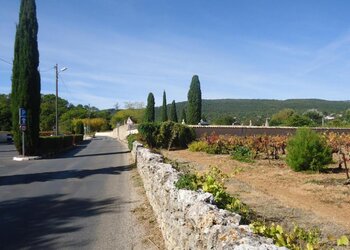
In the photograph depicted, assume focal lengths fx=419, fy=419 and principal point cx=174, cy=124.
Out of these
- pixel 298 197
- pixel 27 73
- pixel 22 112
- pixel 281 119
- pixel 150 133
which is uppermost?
pixel 27 73

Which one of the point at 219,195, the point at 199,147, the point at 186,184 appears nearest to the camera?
the point at 219,195

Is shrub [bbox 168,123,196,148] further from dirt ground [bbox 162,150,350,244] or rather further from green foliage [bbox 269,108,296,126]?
green foliage [bbox 269,108,296,126]

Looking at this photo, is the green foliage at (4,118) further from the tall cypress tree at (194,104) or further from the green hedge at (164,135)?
the green hedge at (164,135)

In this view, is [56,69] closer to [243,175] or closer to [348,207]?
[243,175]

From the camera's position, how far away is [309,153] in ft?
46.9

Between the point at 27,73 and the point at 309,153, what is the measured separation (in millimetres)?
18468

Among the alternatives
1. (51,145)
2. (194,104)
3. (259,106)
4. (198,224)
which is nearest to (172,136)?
(51,145)

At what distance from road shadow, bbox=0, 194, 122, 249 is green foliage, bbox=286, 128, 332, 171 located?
703cm

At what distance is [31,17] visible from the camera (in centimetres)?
2616

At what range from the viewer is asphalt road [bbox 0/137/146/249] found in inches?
266

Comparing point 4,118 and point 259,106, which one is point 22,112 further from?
point 259,106

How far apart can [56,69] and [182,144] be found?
60.8 ft

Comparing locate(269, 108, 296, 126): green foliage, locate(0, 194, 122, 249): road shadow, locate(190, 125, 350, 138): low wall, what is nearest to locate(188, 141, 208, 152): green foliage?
locate(190, 125, 350, 138): low wall

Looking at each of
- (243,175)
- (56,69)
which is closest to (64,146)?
(56,69)
